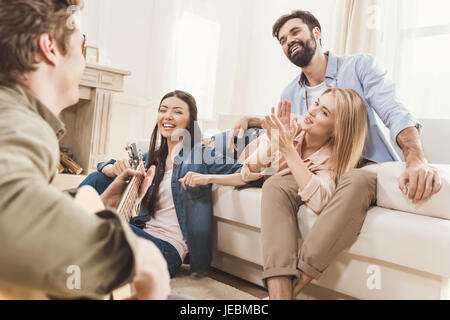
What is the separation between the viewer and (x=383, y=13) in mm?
3076

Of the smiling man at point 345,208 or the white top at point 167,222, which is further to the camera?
the white top at point 167,222

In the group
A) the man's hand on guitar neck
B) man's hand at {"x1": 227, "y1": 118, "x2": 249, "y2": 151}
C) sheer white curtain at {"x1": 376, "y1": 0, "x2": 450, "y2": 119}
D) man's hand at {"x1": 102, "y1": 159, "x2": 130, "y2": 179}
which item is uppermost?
sheer white curtain at {"x1": 376, "y1": 0, "x2": 450, "y2": 119}

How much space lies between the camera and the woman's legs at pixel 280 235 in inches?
39.6

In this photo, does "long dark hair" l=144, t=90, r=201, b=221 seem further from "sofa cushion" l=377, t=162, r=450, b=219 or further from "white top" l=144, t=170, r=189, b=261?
"sofa cushion" l=377, t=162, r=450, b=219

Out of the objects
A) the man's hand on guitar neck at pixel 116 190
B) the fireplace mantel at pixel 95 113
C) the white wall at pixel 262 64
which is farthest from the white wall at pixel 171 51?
the man's hand on guitar neck at pixel 116 190

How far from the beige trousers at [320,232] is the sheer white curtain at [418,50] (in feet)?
7.07

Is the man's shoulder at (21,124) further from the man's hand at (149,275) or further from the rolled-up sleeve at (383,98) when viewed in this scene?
the rolled-up sleeve at (383,98)

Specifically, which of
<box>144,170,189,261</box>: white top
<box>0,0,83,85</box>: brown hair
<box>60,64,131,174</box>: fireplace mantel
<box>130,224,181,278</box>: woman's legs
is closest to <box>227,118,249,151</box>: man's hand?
<box>144,170,189,261</box>: white top

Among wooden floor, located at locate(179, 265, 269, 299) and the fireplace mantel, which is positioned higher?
the fireplace mantel

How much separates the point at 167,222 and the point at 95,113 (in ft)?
5.63

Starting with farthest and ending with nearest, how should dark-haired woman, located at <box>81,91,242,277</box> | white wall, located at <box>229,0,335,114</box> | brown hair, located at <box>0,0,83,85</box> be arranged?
white wall, located at <box>229,0,335,114</box>
dark-haired woman, located at <box>81,91,242,277</box>
brown hair, located at <box>0,0,83,85</box>

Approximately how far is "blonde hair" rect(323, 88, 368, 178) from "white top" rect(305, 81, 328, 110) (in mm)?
357

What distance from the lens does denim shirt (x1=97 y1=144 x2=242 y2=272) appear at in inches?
53.2
